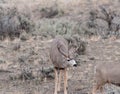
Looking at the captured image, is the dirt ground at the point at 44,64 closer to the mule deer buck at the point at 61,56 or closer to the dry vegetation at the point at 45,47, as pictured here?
the dry vegetation at the point at 45,47

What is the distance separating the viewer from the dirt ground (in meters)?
11.2

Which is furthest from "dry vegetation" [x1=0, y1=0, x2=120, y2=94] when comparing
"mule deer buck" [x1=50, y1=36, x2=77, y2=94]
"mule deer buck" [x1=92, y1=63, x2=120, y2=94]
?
"mule deer buck" [x1=92, y1=63, x2=120, y2=94]

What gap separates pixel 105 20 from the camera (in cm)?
2039

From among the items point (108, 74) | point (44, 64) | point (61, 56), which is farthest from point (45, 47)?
point (108, 74)

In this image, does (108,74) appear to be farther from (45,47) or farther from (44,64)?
(45,47)

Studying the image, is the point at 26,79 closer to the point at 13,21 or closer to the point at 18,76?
the point at 18,76

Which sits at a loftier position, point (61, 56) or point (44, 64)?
point (61, 56)

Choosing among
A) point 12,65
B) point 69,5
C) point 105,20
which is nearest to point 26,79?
point 12,65

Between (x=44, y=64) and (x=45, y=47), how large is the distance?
2206 mm

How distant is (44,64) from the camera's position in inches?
548

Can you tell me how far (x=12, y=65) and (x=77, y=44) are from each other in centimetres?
264

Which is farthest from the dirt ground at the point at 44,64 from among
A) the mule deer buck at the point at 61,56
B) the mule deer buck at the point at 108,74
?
the mule deer buck at the point at 108,74

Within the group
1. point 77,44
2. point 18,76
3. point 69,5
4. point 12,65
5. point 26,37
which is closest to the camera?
point 18,76

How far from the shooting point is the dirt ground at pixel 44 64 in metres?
11.2
